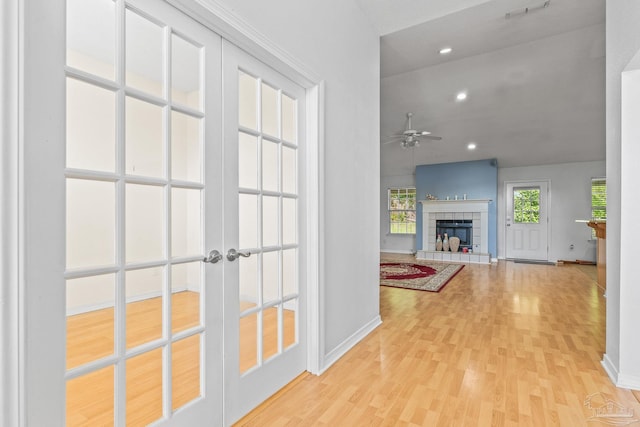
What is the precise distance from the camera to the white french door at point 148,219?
3.19ft

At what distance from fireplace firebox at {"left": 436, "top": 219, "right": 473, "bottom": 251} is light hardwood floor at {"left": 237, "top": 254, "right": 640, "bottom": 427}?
3.92m

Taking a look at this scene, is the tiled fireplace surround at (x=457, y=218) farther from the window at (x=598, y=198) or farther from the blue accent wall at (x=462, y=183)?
the window at (x=598, y=198)

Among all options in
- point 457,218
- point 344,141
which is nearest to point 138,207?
point 344,141

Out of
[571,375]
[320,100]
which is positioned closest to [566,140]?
[571,375]

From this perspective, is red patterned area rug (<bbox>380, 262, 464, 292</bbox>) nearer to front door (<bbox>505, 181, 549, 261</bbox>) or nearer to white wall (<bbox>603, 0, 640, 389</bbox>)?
front door (<bbox>505, 181, 549, 261</bbox>)

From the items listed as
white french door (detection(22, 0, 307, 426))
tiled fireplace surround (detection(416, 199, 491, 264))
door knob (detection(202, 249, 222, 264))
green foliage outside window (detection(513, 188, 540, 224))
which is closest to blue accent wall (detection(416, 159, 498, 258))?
tiled fireplace surround (detection(416, 199, 491, 264))

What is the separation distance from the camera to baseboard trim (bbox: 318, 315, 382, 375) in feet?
7.33

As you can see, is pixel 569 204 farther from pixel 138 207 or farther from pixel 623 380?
pixel 138 207

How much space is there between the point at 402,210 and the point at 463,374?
7.25 metres

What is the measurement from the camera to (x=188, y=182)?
1415 millimetres

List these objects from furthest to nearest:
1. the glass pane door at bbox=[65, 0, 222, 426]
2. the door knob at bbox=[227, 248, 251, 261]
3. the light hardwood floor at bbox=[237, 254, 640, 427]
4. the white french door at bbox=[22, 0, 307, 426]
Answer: the light hardwood floor at bbox=[237, 254, 640, 427]
the door knob at bbox=[227, 248, 251, 261]
the glass pane door at bbox=[65, 0, 222, 426]
the white french door at bbox=[22, 0, 307, 426]

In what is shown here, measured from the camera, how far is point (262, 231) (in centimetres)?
181
